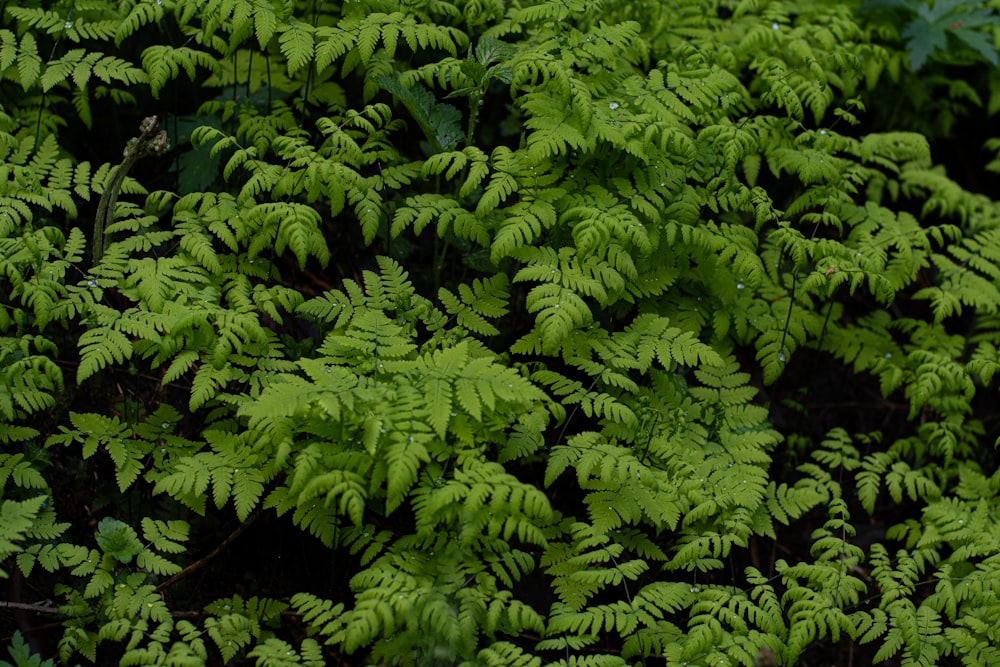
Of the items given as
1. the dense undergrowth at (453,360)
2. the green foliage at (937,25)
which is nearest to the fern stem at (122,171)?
the dense undergrowth at (453,360)

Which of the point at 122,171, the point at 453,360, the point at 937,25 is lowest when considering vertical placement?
the point at 453,360

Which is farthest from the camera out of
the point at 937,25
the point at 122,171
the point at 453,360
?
the point at 937,25

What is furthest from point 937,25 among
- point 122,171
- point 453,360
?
point 122,171

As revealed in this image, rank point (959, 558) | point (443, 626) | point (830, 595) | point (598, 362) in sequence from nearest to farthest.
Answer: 1. point (443, 626)
2. point (830, 595)
3. point (959, 558)
4. point (598, 362)

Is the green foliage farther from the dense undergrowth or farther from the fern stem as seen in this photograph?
the fern stem

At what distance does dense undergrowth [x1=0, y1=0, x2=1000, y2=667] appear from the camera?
10.5 feet

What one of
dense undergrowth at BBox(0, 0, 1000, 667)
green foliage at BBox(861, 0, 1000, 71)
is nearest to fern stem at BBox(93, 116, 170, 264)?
dense undergrowth at BBox(0, 0, 1000, 667)

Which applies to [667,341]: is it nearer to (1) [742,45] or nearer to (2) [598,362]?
(2) [598,362]

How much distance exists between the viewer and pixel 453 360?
3.27 metres

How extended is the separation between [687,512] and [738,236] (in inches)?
58.8

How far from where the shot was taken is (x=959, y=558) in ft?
12.7

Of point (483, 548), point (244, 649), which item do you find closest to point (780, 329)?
point (483, 548)

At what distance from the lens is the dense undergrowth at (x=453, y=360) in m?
3.21

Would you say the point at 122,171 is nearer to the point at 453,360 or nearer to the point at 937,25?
the point at 453,360
